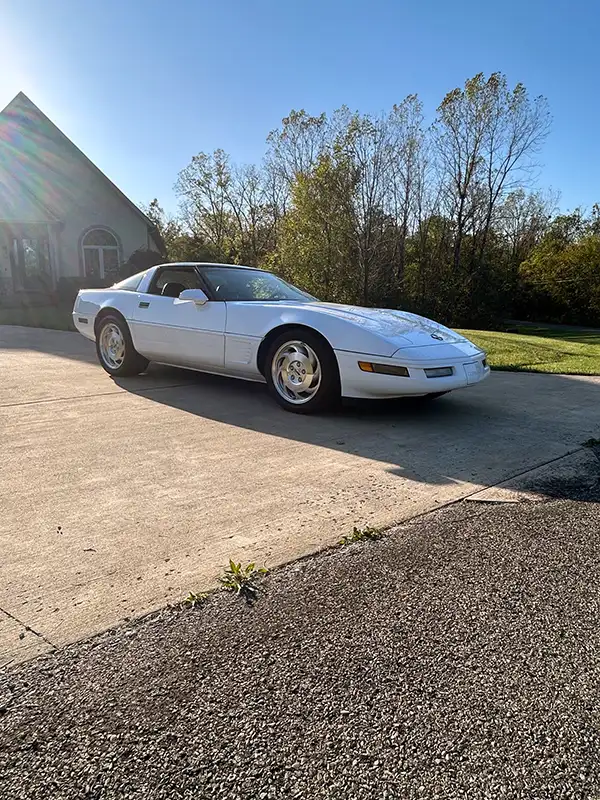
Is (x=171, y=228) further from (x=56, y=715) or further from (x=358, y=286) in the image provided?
(x=56, y=715)

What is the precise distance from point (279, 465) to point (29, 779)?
7.76 feet

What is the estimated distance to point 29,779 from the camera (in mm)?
1318

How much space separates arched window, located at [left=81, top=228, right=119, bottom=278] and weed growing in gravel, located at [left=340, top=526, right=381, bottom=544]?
23.4 metres

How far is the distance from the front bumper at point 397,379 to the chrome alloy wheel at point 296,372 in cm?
27

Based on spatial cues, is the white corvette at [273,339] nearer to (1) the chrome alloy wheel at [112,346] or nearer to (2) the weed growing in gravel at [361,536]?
(1) the chrome alloy wheel at [112,346]

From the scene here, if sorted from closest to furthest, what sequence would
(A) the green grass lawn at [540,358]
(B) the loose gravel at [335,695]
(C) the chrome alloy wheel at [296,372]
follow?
(B) the loose gravel at [335,695] < (C) the chrome alloy wheel at [296,372] < (A) the green grass lawn at [540,358]

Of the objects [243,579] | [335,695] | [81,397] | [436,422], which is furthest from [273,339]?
[335,695]

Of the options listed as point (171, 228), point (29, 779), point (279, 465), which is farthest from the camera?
→ point (171, 228)

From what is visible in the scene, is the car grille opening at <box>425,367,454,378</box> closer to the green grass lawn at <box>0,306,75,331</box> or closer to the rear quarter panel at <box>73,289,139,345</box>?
the rear quarter panel at <box>73,289,139,345</box>

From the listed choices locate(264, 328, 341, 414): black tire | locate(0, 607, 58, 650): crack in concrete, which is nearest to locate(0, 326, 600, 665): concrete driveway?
locate(0, 607, 58, 650): crack in concrete

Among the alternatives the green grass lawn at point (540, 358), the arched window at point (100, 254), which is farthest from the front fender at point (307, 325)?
the arched window at point (100, 254)

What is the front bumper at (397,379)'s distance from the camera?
4.46 m

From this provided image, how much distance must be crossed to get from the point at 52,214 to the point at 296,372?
20612 millimetres

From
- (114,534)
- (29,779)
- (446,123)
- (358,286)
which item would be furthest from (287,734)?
(446,123)
